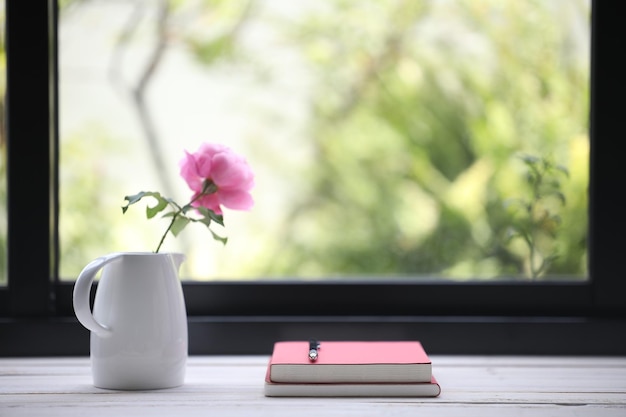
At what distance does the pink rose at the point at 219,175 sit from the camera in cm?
110

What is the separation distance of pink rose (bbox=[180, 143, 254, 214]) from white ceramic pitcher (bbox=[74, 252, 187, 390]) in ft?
0.37

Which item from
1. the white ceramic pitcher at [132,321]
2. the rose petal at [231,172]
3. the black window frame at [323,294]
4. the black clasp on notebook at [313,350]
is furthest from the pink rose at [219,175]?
the black window frame at [323,294]

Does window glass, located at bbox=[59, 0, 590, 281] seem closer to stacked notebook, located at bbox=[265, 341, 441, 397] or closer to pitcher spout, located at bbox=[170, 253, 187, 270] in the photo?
pitcher spout, located at bbox=[170, 253, 187, 270]

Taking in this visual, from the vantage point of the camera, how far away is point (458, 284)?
1.47m

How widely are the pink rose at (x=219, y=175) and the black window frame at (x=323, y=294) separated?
0.34 metres

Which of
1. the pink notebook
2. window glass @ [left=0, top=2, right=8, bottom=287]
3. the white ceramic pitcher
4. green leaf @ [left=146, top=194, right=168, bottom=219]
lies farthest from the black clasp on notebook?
window glass @ [left=0, top=2, right=8, bottom=287]

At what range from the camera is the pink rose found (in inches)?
43.4

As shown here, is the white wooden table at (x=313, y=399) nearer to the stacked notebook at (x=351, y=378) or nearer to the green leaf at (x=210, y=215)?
the stacked notebook at (x=351, y=378)

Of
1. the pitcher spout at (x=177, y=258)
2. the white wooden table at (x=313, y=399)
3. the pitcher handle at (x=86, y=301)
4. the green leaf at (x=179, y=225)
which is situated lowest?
the white wooden table at (x=313, y=399)

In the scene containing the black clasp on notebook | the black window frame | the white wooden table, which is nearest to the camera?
the white wooden table

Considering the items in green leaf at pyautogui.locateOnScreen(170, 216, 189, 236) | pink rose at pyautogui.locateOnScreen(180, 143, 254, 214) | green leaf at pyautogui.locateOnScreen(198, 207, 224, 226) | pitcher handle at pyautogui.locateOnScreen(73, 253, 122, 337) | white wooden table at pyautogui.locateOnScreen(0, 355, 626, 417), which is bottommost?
white wooden table at pyautogui.locateOnScreen(0, 355, 626, 417)

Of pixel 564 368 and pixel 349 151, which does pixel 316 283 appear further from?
pixel 564 368

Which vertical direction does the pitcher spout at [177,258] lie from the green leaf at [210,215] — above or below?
below

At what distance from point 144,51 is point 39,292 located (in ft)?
1.83
